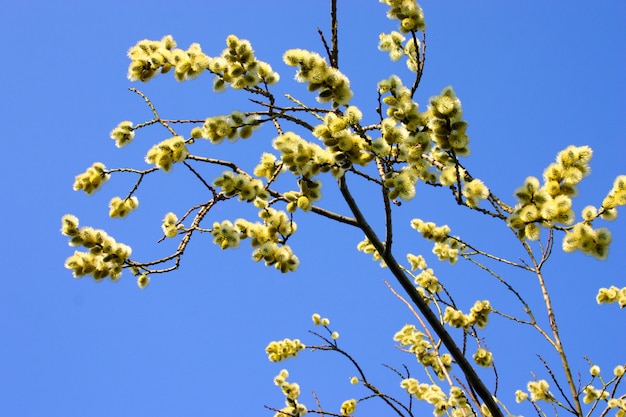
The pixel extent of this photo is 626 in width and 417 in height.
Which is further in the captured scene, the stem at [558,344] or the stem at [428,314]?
the stem at [558,344]

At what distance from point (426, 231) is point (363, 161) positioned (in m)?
1.93

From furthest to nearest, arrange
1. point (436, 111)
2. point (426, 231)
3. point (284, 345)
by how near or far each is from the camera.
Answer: point (284, 345) < point (426, 231) < point (436, 111)

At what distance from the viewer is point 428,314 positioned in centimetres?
236

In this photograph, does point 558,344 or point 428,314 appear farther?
point 558,344

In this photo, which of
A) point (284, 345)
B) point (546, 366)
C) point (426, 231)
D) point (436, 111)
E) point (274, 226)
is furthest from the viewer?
point (284, 345)

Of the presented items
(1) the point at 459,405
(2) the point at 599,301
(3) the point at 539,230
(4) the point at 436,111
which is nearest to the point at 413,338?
(1) the point at 459,405

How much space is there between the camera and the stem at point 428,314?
231cm

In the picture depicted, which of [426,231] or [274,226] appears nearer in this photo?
[274,226]

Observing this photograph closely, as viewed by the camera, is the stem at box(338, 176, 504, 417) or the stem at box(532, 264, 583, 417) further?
the stem at box(532, 264, 583, 417)

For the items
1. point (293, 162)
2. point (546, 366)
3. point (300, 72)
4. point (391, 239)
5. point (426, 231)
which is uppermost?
point (426, 231)

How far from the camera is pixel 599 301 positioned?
4.25 meters

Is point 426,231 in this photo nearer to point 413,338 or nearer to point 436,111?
point 413,338

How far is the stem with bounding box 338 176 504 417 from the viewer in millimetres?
2309

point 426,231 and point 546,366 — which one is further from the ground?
point 426,231
